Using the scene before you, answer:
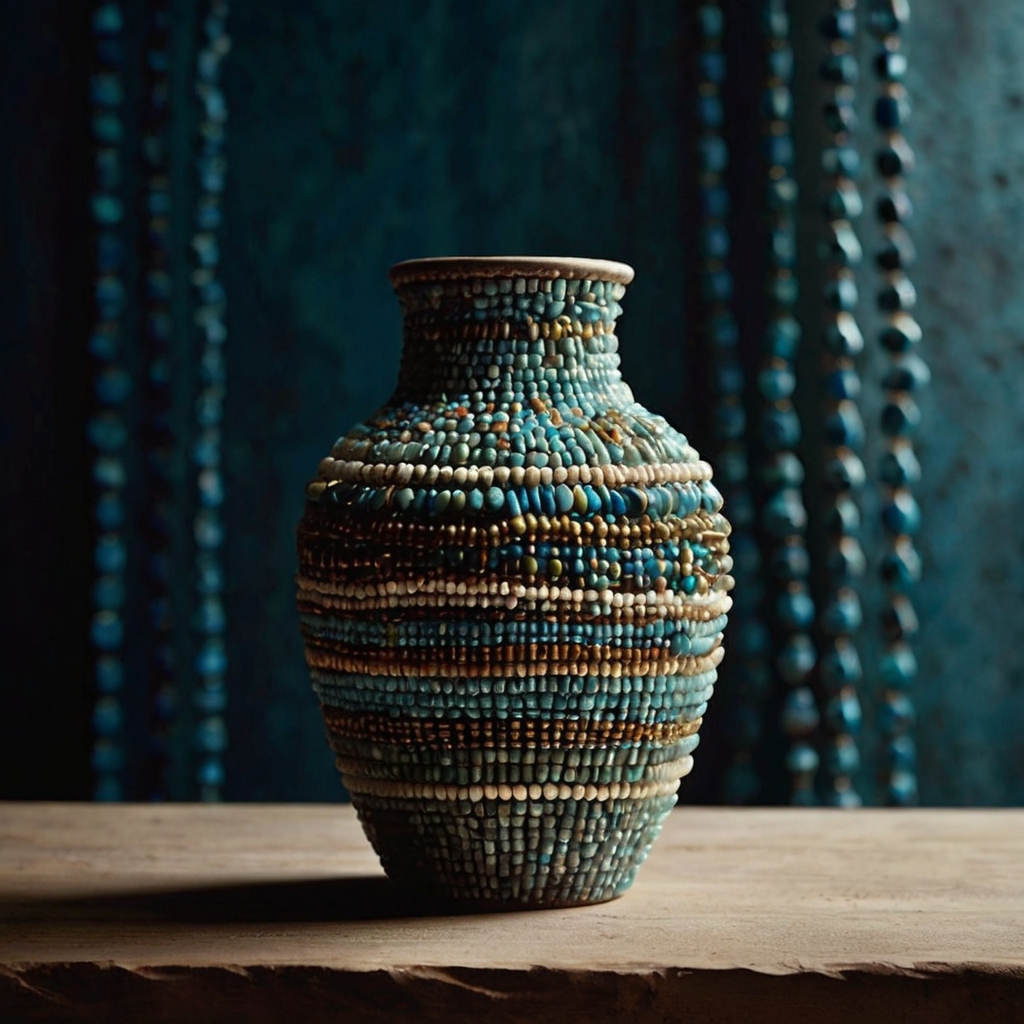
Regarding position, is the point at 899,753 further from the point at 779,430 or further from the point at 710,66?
the point at 710,66

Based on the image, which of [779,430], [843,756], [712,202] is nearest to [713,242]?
[712,202]

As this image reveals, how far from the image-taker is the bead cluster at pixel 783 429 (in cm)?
104

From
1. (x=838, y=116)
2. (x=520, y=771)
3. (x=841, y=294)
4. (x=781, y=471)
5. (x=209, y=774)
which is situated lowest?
(x=209, y=774)

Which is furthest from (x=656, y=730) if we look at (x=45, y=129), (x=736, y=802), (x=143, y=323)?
(x=45, y=129)

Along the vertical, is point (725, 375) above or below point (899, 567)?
above

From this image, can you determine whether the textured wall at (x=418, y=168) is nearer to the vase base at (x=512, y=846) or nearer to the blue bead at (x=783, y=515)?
the blue bead at (x=783, y=515)

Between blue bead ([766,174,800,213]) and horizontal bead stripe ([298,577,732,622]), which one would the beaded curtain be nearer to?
blue bead ([766,174,800,213])

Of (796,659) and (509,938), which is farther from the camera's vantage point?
(796,659)

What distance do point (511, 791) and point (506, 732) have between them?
25mm

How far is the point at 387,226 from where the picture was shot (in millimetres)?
1082

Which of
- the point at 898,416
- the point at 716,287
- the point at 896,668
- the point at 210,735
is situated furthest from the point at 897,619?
the point at 210,735

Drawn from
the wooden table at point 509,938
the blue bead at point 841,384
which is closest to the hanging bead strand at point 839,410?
the blue bead at point 841,384

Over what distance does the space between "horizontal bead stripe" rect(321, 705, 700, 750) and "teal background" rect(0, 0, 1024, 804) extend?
44 centimetres

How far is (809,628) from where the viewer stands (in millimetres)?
1073
